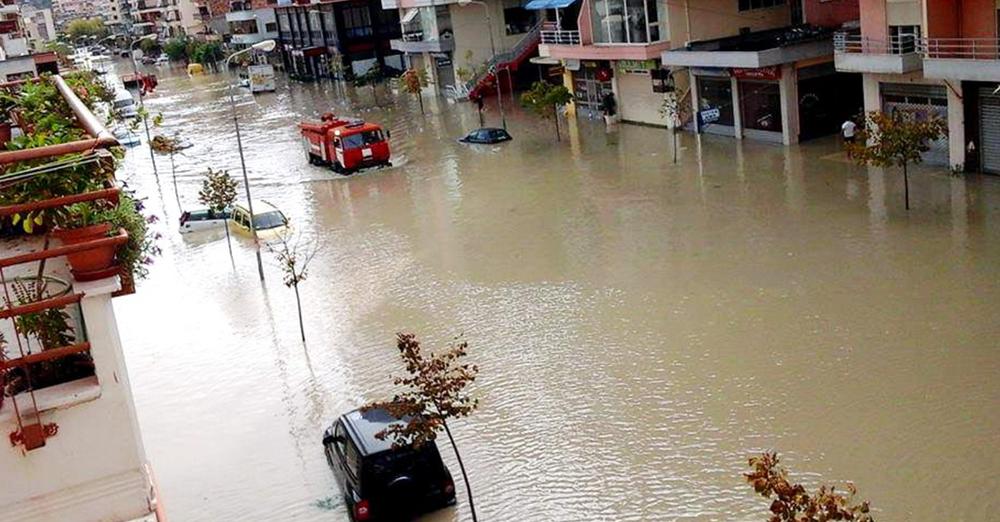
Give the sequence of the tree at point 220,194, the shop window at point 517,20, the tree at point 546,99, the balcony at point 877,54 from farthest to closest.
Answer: the shop window at point 517,20 < the tree at point 546,99 < the tree at point 220,194 < the balcony at point 877,54

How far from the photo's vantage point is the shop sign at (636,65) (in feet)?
130

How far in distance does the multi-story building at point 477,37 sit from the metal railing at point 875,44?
27.5 meters

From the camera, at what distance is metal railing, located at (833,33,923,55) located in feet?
89.9

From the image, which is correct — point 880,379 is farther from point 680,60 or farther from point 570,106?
point 570,106

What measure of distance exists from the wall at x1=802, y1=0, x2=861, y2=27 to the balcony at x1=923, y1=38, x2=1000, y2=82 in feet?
32.5

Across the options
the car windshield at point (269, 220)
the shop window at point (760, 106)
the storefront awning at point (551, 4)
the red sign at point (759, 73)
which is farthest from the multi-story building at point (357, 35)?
the car windshield at point (269, 220)

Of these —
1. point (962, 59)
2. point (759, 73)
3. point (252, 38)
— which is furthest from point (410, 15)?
point (252, 38)

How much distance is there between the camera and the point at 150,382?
1939 centimetres

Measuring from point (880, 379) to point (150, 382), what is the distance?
1239cm

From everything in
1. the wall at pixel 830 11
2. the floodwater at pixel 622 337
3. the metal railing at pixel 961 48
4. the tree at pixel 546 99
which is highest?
the wall at pixel 830 11

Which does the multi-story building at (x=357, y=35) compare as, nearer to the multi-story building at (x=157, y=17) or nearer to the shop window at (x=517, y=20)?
the shop window at (x=517, y=20)

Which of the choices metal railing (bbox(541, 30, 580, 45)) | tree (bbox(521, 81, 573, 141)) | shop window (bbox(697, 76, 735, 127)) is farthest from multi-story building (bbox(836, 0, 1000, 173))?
metal railing (bbox(541, 30, 580, 45))

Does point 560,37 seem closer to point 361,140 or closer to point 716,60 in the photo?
point 361,140

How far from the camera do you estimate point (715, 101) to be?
37312mm
